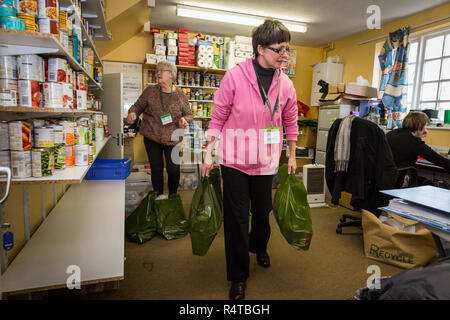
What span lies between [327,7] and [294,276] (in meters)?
3.73

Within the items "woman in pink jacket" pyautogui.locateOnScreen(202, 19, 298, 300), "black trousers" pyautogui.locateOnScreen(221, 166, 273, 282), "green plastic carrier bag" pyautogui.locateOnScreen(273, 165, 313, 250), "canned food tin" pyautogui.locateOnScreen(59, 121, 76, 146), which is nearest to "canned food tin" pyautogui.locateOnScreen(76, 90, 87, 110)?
"canned food tin" pyautogui.locateOnScreen(59, 121, 76, 146)

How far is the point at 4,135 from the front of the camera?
3.63 feet

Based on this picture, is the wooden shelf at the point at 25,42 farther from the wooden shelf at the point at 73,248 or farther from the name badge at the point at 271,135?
the name badge at the point at 271,135

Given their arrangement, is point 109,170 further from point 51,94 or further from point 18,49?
point 18,49

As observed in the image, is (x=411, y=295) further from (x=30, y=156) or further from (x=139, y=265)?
(x=139, y=265)

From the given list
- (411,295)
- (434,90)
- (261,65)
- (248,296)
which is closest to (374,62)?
(434,90)

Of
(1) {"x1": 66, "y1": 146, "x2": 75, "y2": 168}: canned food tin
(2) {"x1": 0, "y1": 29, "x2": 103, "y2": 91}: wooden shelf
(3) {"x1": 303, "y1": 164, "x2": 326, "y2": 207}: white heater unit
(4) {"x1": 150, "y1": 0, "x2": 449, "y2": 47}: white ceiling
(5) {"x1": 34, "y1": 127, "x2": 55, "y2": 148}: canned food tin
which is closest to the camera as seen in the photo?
(2) {"x1": 0, "y1": 29, "x2": 103, "y2": 91}: wooden shelf

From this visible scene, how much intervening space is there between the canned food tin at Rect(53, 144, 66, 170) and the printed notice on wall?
397cm

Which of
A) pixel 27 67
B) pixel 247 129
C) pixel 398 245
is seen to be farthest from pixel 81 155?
pixel 398 245

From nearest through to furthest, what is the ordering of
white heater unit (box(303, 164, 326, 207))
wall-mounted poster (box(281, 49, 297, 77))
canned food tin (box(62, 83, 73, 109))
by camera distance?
canned food tin (box(62, 83, 73, 109)), white heater unit (box(303, 164, 326, 207)), wall-mounted poster (box(281, 49, 297, 77))

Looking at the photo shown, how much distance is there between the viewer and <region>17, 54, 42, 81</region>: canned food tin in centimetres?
112

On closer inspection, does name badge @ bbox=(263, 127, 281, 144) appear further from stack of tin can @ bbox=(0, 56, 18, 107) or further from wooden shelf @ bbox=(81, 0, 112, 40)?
wooden shelf @ bbox=(81, 0, 112, 40)

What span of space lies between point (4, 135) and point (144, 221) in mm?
1553

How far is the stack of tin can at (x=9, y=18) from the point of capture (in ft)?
3.23
